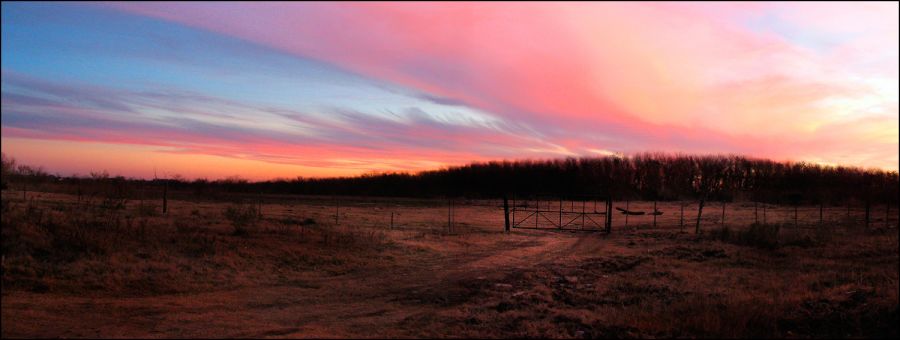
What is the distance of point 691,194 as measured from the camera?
2719 inches

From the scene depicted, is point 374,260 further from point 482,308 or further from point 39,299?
point 39,299

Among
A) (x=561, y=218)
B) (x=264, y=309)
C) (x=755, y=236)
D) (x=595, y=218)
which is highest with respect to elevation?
(x=755, y=236)

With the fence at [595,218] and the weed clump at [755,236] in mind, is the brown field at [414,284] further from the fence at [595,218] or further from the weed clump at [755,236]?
the fence at [595,218]

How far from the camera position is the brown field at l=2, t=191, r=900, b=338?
31.8ft

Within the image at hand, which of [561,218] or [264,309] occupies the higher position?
[561,218]

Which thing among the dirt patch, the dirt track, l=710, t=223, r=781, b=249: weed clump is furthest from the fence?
the dirt track

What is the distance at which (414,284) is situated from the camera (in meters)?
15.1

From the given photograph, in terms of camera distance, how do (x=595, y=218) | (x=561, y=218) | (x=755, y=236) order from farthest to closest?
(x=595, y=218)
(x=561, y=218)
(x=755, y=236)

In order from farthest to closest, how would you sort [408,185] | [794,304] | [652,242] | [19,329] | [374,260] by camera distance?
[408,185] < [652,242] < [374,260] < [794,304] < [19,329]

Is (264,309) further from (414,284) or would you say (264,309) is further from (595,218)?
(595,218)

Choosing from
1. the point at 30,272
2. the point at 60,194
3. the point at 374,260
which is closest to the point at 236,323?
the point at 30,272

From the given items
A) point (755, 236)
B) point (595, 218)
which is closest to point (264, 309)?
point (755, 236)

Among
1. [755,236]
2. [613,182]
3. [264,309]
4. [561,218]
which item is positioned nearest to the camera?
[264,309]

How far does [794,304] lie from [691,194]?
206 ft
